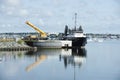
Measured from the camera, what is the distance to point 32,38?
8731 centimetres

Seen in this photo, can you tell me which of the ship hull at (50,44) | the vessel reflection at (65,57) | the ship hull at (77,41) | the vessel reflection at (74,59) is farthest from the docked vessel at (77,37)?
the vessel reflection at (74,59)

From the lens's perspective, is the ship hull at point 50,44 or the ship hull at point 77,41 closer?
the ship hull at point 77,41

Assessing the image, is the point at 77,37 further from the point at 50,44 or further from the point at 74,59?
the point at 74,59

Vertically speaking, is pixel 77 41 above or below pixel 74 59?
above

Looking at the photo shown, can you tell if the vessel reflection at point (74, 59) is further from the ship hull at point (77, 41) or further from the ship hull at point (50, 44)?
the ship hull at point (50, 44)

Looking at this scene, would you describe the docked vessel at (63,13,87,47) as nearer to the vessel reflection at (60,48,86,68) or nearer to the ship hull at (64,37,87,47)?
the ship hull at (64,37,87,47)

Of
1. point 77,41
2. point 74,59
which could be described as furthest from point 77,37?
point 74,59

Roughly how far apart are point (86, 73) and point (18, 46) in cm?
3881

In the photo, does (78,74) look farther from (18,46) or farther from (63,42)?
(63,42)

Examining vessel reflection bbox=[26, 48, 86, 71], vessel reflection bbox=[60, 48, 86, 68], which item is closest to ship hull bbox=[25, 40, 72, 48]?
vessel reflection bbox=[26, 48, 86, 71]

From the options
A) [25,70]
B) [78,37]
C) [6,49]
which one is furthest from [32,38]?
[25,70]

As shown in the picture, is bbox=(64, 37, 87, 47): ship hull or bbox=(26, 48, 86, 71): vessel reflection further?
bbox=(64, 37, 87, 47): ship hull

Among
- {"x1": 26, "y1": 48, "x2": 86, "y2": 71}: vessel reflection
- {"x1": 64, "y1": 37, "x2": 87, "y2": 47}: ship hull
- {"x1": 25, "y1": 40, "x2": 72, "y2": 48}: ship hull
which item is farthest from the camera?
{"x1": 25, "y1": 40, "x2": 72, "y2": 48}: ship hull

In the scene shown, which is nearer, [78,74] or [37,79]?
[37,79]
